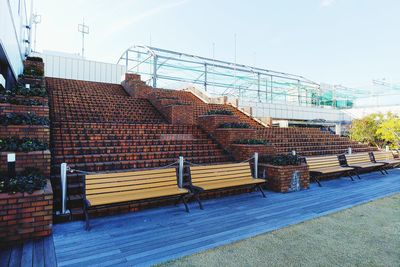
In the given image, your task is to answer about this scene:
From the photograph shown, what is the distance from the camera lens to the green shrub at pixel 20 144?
15.1 feet

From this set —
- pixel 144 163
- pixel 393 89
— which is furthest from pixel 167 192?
pixel 393 89

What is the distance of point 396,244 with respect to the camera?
3750mm

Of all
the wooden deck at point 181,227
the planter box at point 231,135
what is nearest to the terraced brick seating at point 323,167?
the wooden deck at point 181,227

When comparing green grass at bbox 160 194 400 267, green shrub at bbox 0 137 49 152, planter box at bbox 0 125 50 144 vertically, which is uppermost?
planter box at bbox 0 125 50 144

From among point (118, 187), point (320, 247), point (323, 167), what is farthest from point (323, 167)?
point (118, 187)

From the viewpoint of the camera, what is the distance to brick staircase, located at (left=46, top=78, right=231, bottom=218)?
613 centimetres

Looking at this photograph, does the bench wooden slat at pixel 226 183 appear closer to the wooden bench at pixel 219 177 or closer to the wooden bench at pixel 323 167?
the wooden bench at pixel 219 177

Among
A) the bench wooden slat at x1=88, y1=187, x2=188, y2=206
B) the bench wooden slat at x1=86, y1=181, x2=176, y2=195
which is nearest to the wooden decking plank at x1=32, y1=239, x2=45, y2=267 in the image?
the bench wooden slat at x1=88, y1=187, x2=188, y2=206

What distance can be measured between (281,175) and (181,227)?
3414mm

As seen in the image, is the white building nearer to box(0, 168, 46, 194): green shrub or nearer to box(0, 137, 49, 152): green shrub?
box(0, 137, 49, 152): green shrub

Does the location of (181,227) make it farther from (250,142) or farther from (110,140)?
(250,142)

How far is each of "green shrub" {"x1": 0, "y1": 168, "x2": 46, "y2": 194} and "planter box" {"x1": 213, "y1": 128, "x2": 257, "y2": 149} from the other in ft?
18.1

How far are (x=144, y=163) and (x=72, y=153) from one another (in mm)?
1723

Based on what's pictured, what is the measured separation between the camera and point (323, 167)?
27.5 feet
